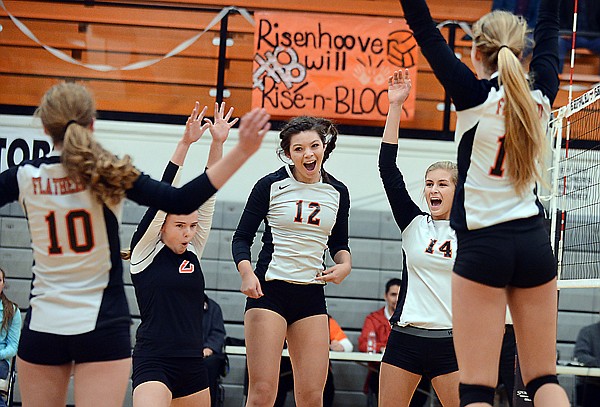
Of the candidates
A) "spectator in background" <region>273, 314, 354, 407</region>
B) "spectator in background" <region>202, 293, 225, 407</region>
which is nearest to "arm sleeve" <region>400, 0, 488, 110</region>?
"spectator in background" <region>202, 293, 225, 407</region>

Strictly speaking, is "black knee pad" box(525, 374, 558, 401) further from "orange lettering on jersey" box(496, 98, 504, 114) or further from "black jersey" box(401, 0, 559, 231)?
"orange lettering on jersey" box(496, 98, 504, 114)

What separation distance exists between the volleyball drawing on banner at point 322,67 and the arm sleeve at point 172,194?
20.2 ft

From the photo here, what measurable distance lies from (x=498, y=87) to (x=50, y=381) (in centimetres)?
215

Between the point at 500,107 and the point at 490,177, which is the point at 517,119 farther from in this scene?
the point at 490,177

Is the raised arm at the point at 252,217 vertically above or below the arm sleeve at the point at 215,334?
above

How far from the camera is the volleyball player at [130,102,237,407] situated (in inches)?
175

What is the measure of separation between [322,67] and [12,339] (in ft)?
14.1

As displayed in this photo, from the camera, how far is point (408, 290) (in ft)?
16.2

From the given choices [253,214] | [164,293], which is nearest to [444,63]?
[164,293]

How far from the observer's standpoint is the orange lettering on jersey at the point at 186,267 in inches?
181

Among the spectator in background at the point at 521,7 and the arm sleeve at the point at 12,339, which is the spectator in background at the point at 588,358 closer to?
the spectator in background at the point at 521,7

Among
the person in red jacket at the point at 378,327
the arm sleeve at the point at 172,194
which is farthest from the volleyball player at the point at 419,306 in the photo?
the person in red jacket at the point at 378,327

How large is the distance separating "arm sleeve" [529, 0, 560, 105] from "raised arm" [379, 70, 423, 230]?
93 centimetres

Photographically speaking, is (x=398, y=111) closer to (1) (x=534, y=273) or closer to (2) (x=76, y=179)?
(1) (x=534, y=273)
